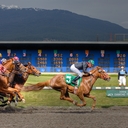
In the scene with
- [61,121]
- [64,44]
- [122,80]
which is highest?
[64,44]

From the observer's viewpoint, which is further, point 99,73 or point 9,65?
point 99,73

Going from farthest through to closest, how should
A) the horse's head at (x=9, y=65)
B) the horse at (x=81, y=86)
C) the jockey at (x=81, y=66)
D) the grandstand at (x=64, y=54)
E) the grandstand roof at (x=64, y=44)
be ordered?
the grandstand at (x=64, y=54) < the grandstand roof at (x=64, y=44) < the horse's head at (x=9, y=65) < the horse at (x=81, y=86) < the jockey at (x=81, y=66)

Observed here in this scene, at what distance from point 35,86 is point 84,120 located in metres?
4.29

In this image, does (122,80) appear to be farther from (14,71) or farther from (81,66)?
(14,71)

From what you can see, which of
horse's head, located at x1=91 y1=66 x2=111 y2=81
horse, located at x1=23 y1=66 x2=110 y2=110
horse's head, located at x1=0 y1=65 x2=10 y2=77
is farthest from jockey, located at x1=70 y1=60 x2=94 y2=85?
horse's head, located at x1=0 y1=65 x2=10 y2=77

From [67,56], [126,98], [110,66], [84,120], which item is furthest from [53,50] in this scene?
[84,120]

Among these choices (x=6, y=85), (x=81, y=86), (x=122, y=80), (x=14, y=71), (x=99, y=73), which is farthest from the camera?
(x=122, y=80)


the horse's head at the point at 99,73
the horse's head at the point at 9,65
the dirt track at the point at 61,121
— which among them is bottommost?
the dirt track at the point at 61,121

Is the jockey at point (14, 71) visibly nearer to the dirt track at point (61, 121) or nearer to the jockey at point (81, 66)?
the jockey at point (81, 66)

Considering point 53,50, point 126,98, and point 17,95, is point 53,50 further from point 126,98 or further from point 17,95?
point 17,95

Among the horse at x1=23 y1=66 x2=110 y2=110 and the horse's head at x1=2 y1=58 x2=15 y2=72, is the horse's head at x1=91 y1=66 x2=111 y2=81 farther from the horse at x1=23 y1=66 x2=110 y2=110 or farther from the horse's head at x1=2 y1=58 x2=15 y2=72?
the horse's head at x1=2 y1=58 x2=15 y2=72

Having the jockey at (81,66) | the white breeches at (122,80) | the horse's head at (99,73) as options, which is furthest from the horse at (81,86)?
the white breeches at (122,80)

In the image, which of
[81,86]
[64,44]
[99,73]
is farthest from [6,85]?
[64,44]

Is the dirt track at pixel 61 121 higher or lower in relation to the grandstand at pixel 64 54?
lower
